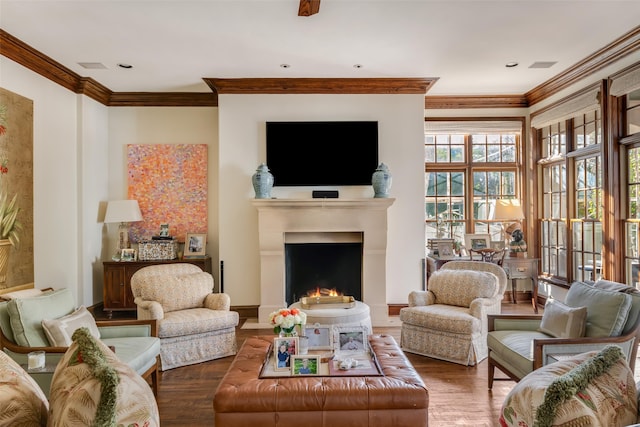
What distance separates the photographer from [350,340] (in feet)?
9.29

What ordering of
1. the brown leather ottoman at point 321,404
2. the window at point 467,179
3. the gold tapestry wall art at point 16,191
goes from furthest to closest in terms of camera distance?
1. the window at point 467,179
2. the gold tapestry wall art at point 16,191
3. the brown leather ottoman at point 321,404

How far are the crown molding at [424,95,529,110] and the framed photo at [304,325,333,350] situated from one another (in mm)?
4115

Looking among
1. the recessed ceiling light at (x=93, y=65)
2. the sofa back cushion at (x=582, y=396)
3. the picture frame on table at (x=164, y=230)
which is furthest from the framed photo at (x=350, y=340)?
the recessed ceiling light at (x=93, y=65)

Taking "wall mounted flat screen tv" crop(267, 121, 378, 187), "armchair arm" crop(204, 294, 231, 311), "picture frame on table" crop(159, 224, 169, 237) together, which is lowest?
"armchair arm" crop(204, 294, 231, 311)

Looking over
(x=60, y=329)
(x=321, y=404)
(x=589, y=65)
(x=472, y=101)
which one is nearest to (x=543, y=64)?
(x=589, y=65)

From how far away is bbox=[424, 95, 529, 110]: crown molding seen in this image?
588 centimetres

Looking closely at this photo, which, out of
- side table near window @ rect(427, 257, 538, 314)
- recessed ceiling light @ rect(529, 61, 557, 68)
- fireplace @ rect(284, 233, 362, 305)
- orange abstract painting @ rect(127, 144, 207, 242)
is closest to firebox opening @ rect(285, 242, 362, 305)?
fireplace @ rect(284, 233, 362, 305)

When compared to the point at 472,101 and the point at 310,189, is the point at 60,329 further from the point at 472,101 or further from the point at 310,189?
the point at 472,101

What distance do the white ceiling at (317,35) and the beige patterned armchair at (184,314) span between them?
7.29ft

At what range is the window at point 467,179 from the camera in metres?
6.05

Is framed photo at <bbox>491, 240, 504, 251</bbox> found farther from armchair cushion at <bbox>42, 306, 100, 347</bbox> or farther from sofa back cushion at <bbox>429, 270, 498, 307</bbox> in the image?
armchair cushion at <bbox>42, 306, 100, 347</bbox>

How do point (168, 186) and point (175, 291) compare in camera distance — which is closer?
point (175, 291)

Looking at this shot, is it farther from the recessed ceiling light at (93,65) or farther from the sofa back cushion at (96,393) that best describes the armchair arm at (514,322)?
the recessed ceiling light at (93,65)

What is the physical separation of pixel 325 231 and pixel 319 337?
2283 mm
